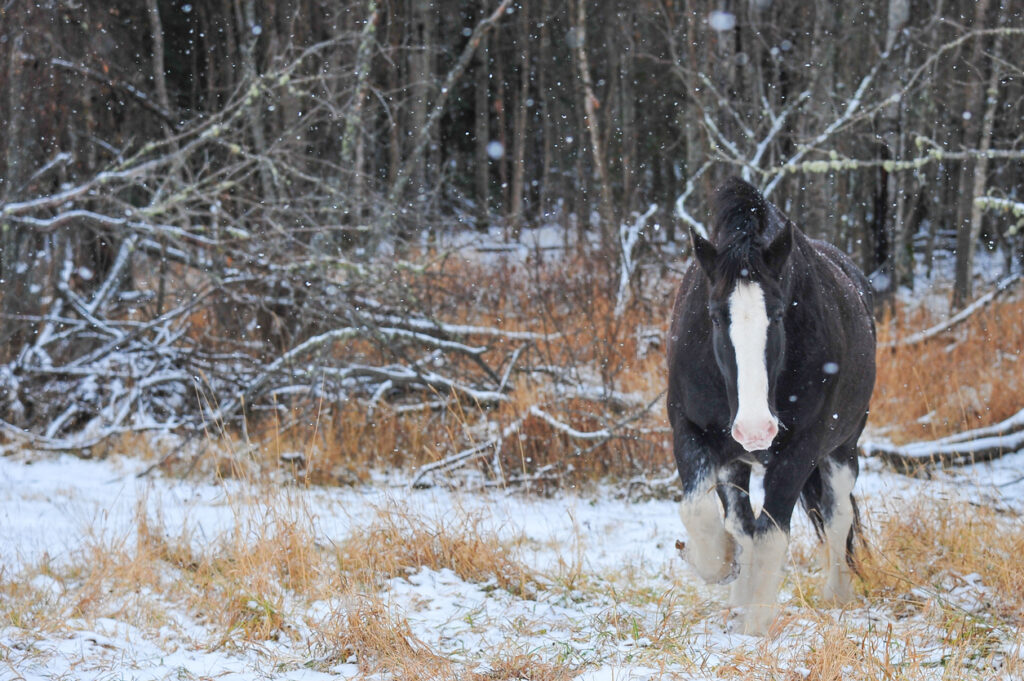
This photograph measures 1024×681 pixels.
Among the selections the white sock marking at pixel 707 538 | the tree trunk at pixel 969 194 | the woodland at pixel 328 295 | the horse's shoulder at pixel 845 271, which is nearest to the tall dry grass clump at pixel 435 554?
the white sock marking at pixel 707 538

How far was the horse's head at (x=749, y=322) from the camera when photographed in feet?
10.1

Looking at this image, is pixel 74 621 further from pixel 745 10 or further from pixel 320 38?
pixel 745 10

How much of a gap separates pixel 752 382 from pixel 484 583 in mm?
1884

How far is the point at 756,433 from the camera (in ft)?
9.93

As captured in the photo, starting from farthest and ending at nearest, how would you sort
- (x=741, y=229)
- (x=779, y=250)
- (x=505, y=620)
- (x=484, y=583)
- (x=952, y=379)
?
(x=952, y=379) → (x=484, y=583) → (x=505, y=620) → (x=741, y=229) → (x=779, y=250)

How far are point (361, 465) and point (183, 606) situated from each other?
304 cm

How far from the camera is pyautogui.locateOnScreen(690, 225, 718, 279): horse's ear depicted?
10.9 feet

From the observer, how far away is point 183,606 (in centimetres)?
403

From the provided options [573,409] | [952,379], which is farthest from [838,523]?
[952,379]

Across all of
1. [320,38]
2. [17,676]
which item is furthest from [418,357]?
[320,38]

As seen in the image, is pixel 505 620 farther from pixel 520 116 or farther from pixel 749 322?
pixel 520 116

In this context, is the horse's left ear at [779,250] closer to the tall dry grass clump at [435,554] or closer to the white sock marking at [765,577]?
the white sock marking at [765,577]

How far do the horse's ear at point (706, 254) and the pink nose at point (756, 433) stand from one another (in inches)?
25.5

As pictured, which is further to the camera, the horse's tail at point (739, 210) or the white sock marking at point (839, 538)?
the white sock marking at point (839, 538)
